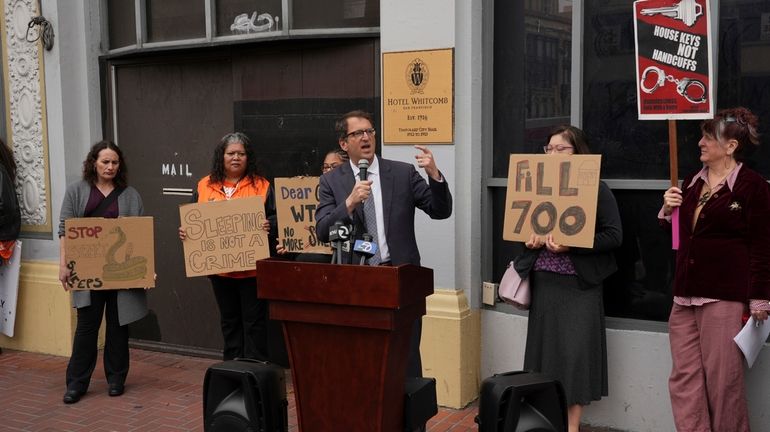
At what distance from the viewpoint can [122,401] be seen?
6.07 meters

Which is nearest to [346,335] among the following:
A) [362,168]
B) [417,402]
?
[417,402]

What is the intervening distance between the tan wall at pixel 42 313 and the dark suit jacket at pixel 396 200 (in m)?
3.96

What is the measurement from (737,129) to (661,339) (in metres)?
1.47

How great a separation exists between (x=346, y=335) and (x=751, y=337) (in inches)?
94.7

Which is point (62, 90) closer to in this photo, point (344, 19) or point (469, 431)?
point (344, 19)

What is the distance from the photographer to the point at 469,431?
523 cm

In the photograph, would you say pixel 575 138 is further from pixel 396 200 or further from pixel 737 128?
pixel 396 200

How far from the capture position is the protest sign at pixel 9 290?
745 cm

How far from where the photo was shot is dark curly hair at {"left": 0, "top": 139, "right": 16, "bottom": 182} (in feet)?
24.5

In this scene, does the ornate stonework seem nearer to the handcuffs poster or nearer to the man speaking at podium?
the man speaking at podium

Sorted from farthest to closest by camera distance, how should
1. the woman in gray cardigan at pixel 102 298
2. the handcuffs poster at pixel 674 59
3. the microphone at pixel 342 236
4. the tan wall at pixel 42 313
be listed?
the tan wall at pixel 42 313 → the woman in gray cardigan at pixel 102 298 → the handcuffs poster at pixel 674 59 → the microphone at pixel 342 236

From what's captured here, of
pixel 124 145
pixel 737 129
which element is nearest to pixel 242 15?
pixel 124 145

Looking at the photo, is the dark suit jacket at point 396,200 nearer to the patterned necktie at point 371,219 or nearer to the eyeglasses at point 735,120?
the patterned necktie at point 371,219

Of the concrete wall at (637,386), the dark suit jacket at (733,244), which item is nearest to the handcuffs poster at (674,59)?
the dark suit jacket at (733,244)
